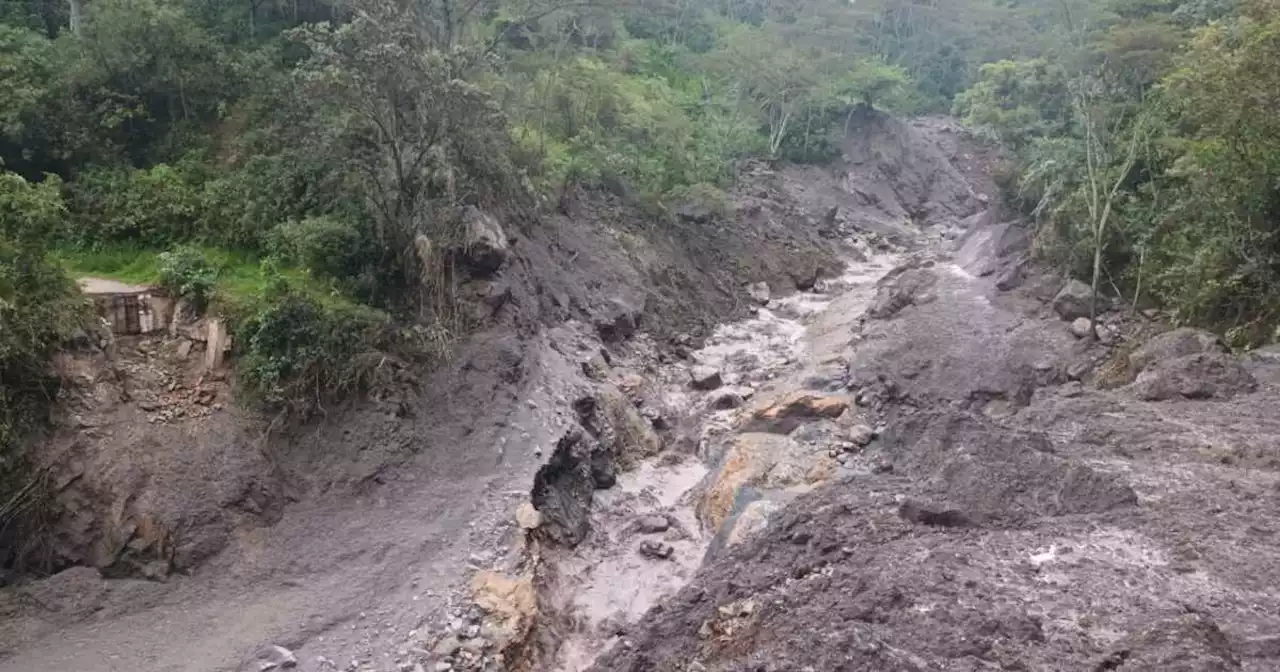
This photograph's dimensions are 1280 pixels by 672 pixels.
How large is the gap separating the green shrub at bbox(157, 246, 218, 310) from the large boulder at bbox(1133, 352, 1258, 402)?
60.2ft

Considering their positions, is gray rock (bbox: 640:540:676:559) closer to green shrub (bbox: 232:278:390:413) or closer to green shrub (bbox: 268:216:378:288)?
green shrub (bbox: 232:278:390:413)

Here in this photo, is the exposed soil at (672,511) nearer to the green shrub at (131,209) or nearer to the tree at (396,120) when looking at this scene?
the tree at (396,120)

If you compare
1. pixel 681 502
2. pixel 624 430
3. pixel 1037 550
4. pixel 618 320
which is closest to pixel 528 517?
pixel 681 502

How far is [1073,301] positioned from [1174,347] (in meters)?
6.80

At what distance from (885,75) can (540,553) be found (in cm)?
4275

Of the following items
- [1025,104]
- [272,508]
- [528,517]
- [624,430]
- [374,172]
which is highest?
[1025,104]

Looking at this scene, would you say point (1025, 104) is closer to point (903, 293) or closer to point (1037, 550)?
point (903, 293)

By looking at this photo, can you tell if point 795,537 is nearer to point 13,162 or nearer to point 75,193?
point 75,193

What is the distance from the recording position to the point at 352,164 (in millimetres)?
18953

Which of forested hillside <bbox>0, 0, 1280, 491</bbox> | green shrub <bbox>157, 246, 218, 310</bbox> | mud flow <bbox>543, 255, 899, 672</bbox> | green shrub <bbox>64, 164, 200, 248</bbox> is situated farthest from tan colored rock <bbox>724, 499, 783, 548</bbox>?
green shrub <bbox>64, 164, 200, 248</bbox>

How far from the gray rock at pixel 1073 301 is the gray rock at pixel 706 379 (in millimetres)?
9942

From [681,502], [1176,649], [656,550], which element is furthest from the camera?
[681,502]

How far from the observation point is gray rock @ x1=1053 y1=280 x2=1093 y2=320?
79.2 feet

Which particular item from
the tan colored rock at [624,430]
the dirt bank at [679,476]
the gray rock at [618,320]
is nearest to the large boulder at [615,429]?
the tan colored rock at [624,430]
